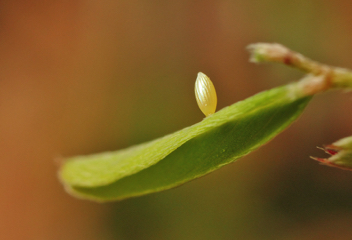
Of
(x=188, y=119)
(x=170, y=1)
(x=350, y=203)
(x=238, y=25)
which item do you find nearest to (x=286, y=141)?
(x=350, y=203)

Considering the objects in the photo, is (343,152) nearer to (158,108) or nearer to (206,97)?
(206,97)

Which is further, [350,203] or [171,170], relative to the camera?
[350,203]

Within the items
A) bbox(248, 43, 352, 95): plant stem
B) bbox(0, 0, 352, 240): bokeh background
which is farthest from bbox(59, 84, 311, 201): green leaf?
bbox(0, 0, 352, 240): bokeh background

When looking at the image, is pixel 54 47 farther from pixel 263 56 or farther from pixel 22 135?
pixel 263 56

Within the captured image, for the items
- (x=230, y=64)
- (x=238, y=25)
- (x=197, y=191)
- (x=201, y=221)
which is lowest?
(x=201, y=221)

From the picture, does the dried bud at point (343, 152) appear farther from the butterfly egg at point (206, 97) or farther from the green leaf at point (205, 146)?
the butterfly egg at point (206, 97)

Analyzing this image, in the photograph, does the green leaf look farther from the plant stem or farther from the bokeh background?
the bokeh background

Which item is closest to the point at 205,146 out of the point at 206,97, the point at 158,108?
the point at 206,97
